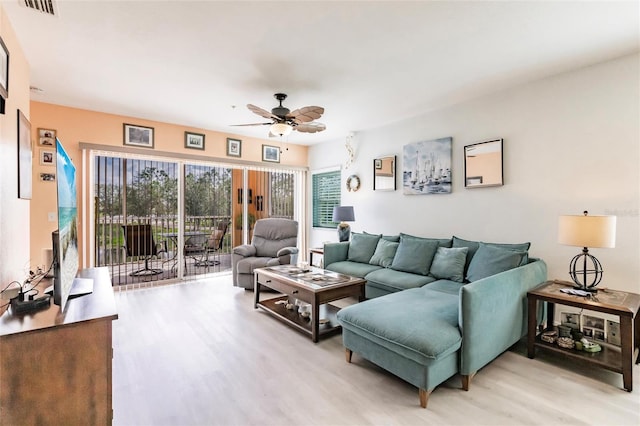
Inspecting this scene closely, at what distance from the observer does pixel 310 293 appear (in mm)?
2820

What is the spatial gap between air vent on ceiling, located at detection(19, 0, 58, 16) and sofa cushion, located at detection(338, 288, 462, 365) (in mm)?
2999

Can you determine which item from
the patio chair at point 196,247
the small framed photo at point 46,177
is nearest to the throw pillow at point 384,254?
the patio chair at point 196,247

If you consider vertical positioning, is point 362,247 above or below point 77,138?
below

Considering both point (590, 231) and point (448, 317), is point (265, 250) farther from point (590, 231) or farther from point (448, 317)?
point (590, 231)

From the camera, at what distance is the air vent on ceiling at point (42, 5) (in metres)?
1.99

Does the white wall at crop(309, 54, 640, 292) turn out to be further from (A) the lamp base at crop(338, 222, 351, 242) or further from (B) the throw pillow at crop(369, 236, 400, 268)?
(A) the lamp base at crop(338, 222, 351, 242)

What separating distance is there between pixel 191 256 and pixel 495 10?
5246 millimetres

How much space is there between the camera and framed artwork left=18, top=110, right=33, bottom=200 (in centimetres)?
235

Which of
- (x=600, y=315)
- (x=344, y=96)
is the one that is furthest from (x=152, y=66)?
(x=600, y=315)

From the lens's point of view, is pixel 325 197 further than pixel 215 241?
Yes

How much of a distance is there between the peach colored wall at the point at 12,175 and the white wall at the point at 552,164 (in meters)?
4.25

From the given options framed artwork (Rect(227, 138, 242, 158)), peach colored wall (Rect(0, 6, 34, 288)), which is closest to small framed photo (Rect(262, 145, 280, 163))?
framed artwork (Rect(227, 138, 242, 158))

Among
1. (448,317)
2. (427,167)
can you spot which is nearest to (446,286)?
(448,317)

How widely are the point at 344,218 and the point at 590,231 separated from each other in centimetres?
314
